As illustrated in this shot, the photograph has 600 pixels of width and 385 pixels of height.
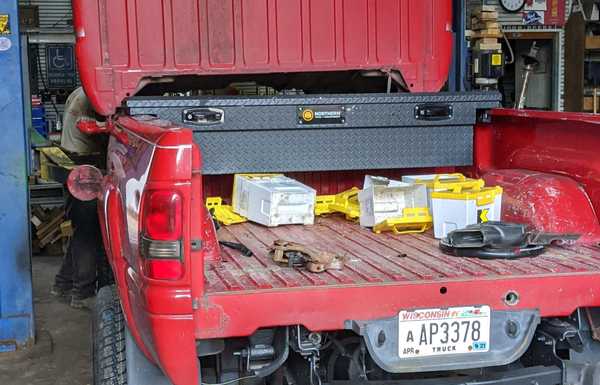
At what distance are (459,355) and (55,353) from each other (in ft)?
11.6

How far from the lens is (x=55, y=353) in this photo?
5578 millimetres

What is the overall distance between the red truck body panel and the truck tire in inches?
42.4

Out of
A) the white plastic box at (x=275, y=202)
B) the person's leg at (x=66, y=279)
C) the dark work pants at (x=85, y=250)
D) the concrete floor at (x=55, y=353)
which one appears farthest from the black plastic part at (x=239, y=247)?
the person's leg at (x=66, y=279)

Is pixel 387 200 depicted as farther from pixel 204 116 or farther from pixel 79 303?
pixel 79 303

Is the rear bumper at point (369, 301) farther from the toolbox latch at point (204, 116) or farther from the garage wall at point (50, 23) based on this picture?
the garage wall at point (50, 23)

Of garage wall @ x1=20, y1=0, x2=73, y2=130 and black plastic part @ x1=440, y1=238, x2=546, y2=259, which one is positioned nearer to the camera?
black plastic part @ x1=440, y1=238, x2=546, y2=259

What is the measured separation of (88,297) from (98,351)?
3640 mm

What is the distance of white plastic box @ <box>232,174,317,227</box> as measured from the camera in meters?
4.05

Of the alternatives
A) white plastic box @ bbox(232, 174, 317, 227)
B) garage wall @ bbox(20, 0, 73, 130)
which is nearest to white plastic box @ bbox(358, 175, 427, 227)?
white plastic box @ bbox(232, 174, 317, 227)

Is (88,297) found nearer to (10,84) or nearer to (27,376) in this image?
(27,376)

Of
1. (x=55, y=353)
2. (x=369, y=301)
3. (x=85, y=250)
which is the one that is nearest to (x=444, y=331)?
(x=369, y=301)

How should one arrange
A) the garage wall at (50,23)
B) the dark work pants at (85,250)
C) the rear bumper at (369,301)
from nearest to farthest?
the rear bumper at (369,301), the dark work pants at (85,250), the garage wall at (50,23)

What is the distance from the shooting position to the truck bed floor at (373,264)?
2900 millimetres

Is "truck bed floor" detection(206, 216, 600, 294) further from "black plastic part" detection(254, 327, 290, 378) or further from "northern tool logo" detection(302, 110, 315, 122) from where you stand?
"northern tool logo" detection(302, 110, 315, 122)
